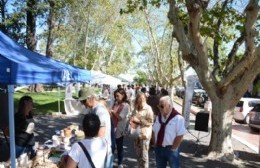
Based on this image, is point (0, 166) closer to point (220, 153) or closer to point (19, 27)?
point (220, 153)

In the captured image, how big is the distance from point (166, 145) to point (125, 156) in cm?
402

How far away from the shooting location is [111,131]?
18.9 ft

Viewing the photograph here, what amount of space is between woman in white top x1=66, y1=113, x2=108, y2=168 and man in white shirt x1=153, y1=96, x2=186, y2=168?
2.30 meters

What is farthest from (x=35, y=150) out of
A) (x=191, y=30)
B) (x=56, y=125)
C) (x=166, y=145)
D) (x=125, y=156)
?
(x=56, y=125)

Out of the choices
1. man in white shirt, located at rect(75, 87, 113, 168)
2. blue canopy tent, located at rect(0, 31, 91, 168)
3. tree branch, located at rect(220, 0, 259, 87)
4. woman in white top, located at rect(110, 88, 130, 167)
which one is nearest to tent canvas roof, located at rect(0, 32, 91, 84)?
blue canopy tent, located at rect(0, 31, 91, 168)

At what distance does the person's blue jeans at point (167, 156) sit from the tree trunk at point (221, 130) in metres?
4.50

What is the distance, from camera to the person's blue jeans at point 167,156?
20.2ft

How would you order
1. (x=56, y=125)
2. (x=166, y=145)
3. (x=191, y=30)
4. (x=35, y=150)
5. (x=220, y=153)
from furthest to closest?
(x=56, y=125), (x=220, y=153), (x=191, y=30), (x=35, y=150), (x=166, y=145)

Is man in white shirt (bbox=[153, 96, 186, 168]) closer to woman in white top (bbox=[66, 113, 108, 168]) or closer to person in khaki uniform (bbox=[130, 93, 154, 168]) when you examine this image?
person in khaki uniform (bbox=[130, 93, 154, 168])

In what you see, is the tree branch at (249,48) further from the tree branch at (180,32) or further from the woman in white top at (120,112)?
the woman in white top at (120,112)

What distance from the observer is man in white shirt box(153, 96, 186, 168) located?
6.02 metres

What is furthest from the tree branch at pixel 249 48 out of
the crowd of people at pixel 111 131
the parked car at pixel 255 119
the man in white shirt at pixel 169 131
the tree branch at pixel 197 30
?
the parked car at pixel 255 119

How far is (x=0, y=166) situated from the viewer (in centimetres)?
572

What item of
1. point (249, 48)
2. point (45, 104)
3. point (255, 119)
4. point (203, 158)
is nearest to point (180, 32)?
point (249, 48)
